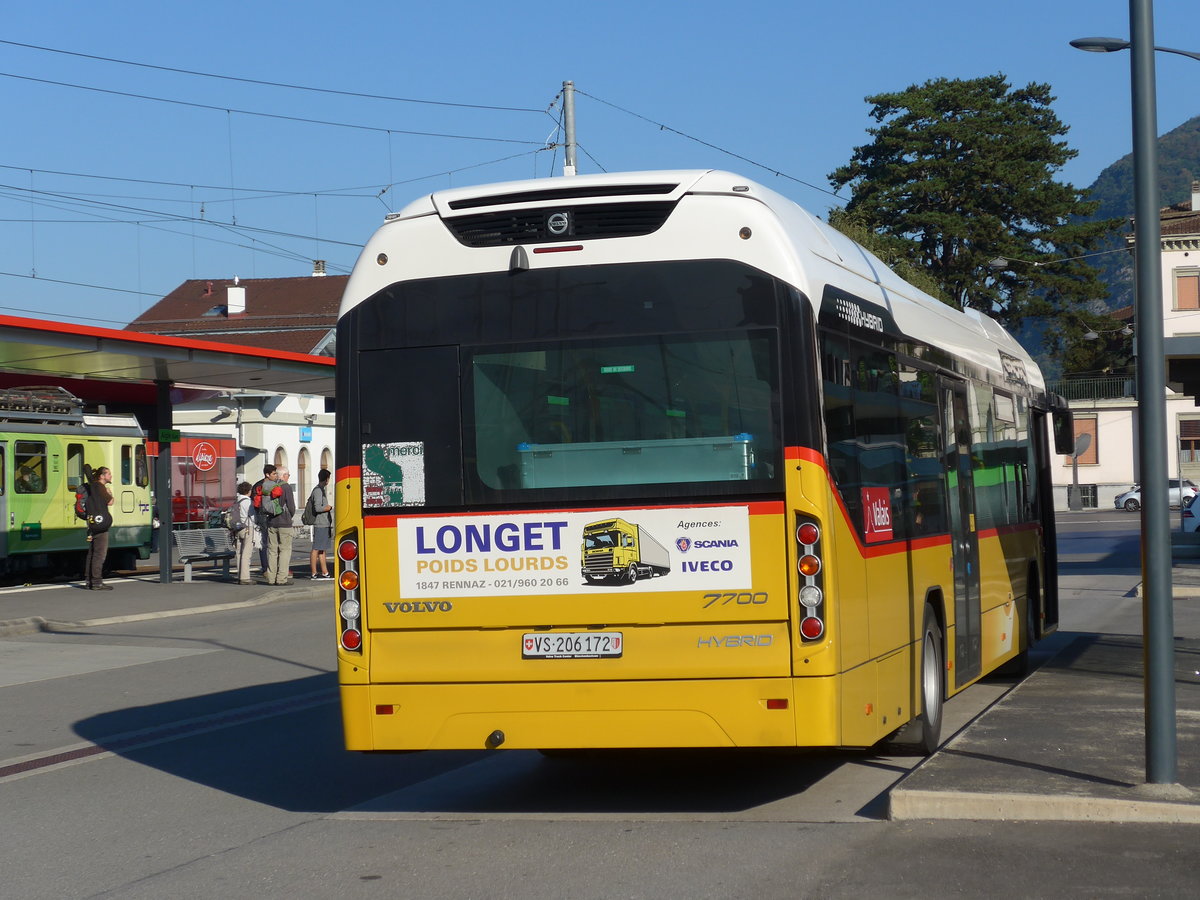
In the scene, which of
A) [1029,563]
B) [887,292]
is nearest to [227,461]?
[1029,563]

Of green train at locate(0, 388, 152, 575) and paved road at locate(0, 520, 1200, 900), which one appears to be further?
green train at locate(0, 388, 152, 575)

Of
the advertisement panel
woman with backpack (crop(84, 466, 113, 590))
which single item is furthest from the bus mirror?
woman with backpack (crop(84, 466, 113, 590))

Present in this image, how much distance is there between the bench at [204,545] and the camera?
29.4 metres

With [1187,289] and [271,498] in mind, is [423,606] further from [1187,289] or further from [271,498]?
[1187,289]

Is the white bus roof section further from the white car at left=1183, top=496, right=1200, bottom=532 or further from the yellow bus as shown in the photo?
the white car at left=1183, top=496, right=1200, bottom=532

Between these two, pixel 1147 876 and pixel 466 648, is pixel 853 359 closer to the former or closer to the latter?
pixel 466 648

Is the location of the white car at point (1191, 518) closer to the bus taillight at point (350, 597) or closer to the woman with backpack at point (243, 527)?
the woman with backpack at point (243, 527)

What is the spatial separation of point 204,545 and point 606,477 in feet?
77.9

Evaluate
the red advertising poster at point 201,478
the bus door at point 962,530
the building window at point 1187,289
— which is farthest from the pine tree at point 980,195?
the bus door at point 962,530

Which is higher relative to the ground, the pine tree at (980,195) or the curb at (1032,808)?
the pine tree at (980,195)

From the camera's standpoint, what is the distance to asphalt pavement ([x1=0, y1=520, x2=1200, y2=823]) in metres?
7.28

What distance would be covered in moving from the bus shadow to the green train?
18.2 metres

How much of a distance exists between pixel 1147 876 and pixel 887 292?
13.4ft

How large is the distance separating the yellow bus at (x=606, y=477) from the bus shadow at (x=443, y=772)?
1.02 metres
